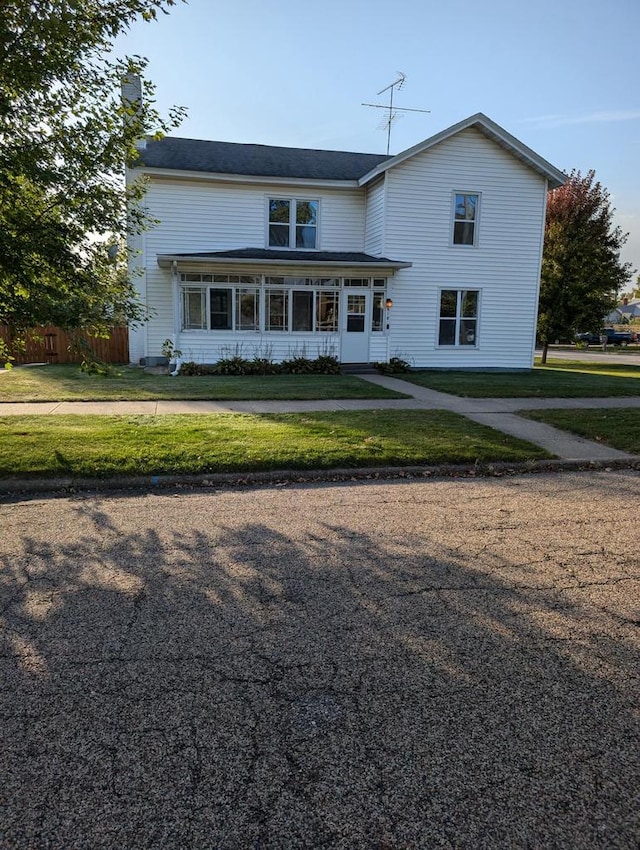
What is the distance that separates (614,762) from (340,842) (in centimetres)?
120

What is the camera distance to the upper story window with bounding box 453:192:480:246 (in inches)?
766

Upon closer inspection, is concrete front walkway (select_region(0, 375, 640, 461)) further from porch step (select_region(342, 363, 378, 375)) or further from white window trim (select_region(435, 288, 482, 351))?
white window trim (select_region(435, 288, 482, 351))

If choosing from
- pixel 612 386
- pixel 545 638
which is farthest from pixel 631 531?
pixel 612 386

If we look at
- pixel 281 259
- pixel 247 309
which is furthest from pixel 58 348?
pixel 281 259

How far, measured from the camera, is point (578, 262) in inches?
973

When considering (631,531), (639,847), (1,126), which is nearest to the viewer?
(639,847)

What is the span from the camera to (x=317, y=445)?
7.67 meters

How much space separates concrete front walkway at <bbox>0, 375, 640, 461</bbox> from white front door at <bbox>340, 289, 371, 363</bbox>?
19.7 ft

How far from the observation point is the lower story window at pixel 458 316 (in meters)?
20.0

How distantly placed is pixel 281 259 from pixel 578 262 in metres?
14.2

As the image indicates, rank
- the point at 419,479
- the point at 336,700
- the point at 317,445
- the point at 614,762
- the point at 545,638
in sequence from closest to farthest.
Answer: the point at 614,762 < the point at 336,700 < the point at 545,638 < the point at 419,479 < the point at 317,445

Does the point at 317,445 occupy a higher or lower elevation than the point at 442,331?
lower

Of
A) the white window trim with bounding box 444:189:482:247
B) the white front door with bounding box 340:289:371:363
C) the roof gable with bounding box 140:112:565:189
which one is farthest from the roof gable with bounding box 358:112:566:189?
the white front door with bounding box 340:289:371:363

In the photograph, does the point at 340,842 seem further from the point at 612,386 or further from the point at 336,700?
the point at 612,386
